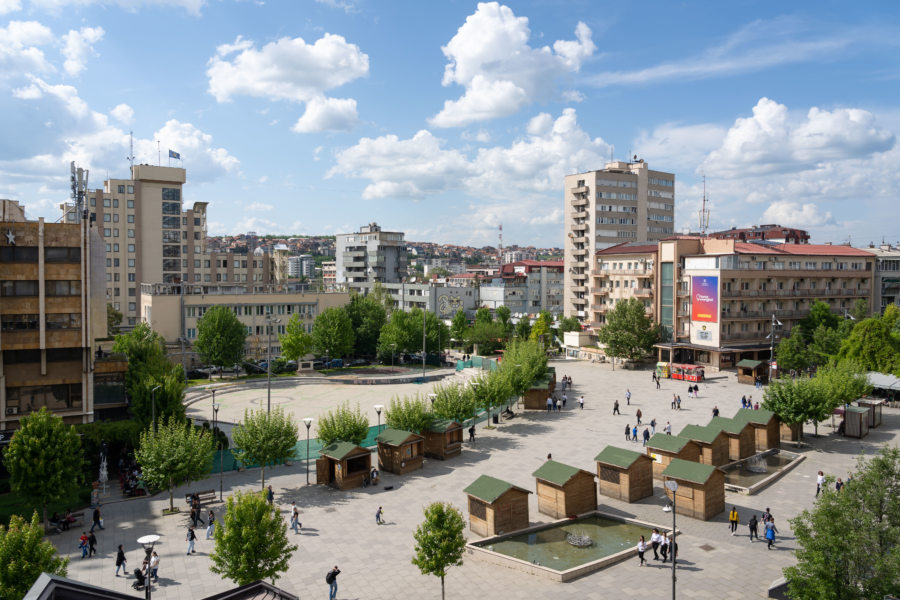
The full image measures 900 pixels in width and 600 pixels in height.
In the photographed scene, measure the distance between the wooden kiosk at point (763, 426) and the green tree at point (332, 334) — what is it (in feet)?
168

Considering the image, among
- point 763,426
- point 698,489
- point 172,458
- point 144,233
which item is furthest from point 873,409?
point 144,233

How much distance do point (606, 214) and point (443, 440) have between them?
74964 millimetres

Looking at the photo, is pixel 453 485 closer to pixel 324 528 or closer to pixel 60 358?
pixel 324 528

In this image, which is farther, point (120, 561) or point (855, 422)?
point (855, 422)

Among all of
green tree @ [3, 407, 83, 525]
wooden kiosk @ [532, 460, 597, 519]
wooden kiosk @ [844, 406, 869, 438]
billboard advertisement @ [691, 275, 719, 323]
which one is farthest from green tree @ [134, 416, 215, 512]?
billboard advertisement @ [691, 275, 719, 323]

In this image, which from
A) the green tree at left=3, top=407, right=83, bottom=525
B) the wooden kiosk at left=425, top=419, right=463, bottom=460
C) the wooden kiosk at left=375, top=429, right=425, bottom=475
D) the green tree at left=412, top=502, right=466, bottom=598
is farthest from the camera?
the wooden kiosk at left=425, top=419, right=463, bottom=460

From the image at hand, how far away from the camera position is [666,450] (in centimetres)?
3291

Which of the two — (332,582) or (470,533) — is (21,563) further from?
(470,533)

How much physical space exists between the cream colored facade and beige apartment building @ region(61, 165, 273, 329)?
1728 cm

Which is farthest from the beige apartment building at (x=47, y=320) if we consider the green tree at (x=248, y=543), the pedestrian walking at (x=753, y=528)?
the pedestrian walking at (x=753, y=528)

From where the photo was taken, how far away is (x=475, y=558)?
24656 millimetres

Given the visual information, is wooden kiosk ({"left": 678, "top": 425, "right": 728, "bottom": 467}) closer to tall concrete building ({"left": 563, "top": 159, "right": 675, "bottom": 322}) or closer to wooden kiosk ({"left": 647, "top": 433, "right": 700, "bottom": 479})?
wooden kiosk ({"left": 647, "top": 433, "right": 700, "bottom": 479})

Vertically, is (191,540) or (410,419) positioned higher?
(410,419)

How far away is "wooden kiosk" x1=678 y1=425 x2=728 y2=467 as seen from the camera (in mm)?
34406
